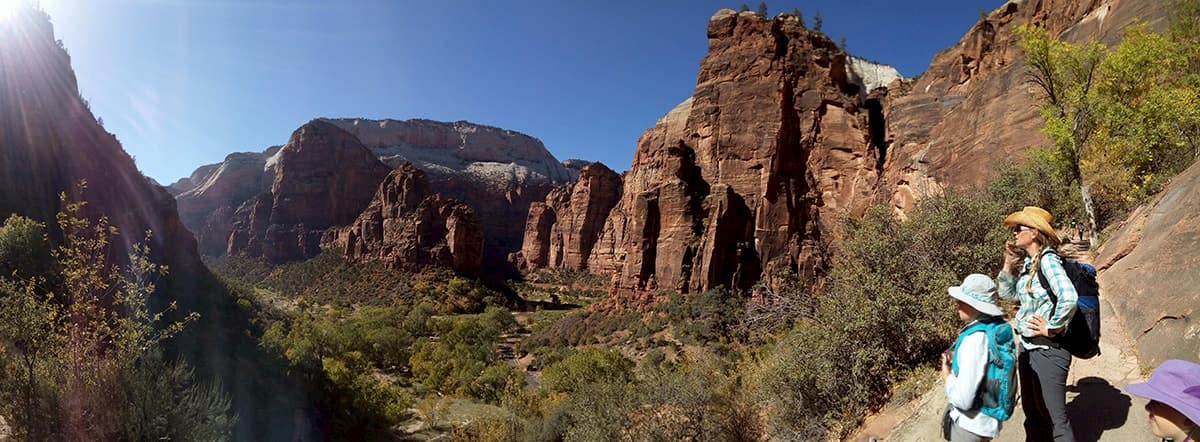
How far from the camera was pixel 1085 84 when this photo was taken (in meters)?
10.3

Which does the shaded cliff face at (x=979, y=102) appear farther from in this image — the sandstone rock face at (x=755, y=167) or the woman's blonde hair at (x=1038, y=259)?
the woman's blonde hair at (x=1038, y=259)

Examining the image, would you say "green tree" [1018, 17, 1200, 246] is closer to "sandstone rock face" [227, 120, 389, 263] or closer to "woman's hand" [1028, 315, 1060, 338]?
"woman's hand" [1028, 315, 1060, 338]

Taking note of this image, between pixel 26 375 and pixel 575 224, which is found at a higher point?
pixel 575 224

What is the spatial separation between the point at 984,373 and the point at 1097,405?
2450 millimetres

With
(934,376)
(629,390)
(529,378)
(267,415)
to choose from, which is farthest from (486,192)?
(934,376)

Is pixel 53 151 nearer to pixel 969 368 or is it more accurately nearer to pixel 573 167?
pixel 969 368

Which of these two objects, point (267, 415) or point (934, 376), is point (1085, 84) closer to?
point (934, 376)

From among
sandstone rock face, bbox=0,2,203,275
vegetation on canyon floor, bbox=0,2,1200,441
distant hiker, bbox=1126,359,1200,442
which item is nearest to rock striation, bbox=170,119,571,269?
sandstone rock face, bbox=0,2,203,275

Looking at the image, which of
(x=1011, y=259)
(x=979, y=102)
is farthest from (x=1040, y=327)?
(x=979, y=102)

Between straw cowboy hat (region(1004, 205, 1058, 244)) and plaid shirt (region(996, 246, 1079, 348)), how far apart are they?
13 centimetres

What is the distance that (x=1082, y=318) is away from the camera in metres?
3.37

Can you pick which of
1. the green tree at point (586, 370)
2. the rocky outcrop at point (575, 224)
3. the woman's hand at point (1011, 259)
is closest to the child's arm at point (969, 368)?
the woman's hand at point (1011, 259)

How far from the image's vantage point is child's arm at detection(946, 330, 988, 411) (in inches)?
119

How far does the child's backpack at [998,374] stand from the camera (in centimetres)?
305
